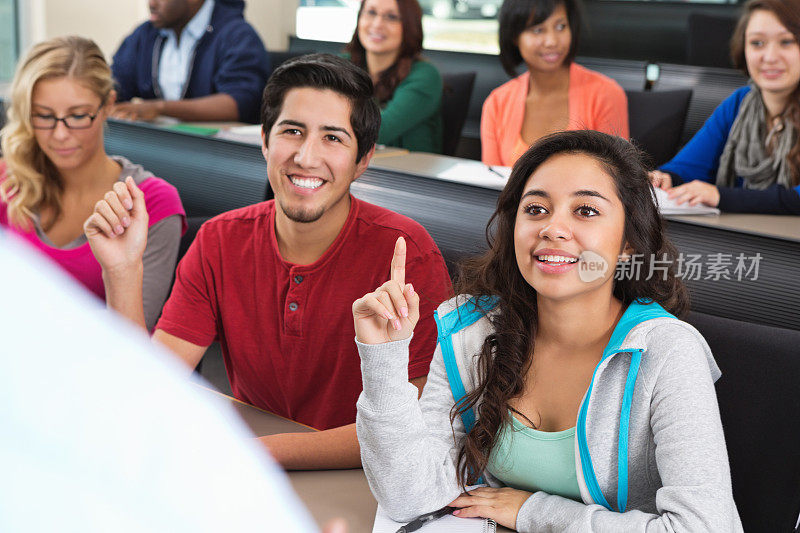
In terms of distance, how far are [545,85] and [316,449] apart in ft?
6.72

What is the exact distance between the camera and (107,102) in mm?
2064

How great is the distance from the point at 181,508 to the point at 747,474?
1046 mm

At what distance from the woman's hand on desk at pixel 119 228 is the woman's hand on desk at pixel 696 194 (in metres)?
1.23

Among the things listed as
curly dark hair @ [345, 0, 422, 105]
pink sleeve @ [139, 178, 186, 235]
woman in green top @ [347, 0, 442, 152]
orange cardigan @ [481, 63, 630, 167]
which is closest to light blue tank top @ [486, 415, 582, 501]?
pink sleeve @ [139, 178, 186, 235]

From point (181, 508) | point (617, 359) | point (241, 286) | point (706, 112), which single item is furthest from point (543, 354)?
point (706, 112)

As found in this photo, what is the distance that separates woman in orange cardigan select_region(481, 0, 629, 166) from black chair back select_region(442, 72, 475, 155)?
2.21 feet

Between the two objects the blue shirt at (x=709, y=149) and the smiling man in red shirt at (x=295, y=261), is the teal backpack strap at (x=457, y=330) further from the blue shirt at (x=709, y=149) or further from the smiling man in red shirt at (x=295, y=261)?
the blue shirt at (x=709, y=149)

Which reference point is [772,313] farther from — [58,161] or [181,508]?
[58,161]

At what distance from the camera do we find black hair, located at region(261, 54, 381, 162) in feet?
5.23

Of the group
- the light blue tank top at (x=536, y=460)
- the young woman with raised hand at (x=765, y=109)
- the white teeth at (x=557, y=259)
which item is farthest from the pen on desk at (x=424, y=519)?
the young woman with raised hand at (x=765, y=109)

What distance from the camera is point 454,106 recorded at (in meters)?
3.70

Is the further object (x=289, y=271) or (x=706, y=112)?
(x=706, y=112)

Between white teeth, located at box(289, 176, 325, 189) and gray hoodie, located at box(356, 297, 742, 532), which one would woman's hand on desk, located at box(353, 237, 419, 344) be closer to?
gray hoodie, located at box(356, 297, 742, 532)

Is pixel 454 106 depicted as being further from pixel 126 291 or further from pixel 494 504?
pixel 494 504
